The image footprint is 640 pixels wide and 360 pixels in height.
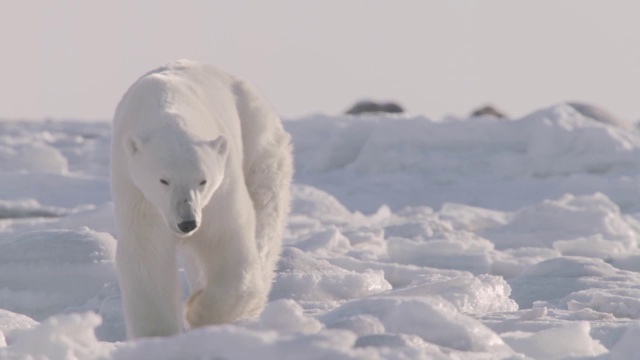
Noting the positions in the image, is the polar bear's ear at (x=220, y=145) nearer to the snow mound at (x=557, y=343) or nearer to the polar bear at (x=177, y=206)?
the polar bear at (x=177, y=206)

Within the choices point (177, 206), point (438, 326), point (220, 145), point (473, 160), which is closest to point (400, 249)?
point (220, 145)

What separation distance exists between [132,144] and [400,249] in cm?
465

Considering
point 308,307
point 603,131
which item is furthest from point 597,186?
point 308,307

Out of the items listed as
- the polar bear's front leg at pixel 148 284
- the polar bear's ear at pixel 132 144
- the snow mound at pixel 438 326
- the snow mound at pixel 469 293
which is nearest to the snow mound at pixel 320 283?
the snow mound at pixel 469 293

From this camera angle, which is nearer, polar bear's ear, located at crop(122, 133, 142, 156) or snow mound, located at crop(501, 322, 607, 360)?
snow mound, located at crop(501, 322, 607, 360)

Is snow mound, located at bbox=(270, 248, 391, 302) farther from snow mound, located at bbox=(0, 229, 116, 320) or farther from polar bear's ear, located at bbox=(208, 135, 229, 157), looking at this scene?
polar bear's ear, located at bbox=(208, 135, 229, 157)

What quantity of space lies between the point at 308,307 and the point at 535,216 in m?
5.43

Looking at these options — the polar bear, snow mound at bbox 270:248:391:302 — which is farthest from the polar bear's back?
snow mound at bbox 270:248:391:302

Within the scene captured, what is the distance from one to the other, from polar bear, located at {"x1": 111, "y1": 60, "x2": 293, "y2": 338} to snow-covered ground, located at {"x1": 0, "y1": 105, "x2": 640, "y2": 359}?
0.26m

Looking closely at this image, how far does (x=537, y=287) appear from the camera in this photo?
695 centimetres

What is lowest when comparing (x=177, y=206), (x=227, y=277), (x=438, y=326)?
(x=227, y=277)

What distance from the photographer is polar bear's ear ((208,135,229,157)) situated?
4.52m

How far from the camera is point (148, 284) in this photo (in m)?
4.74

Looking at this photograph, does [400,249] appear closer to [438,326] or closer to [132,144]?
[132,144]
